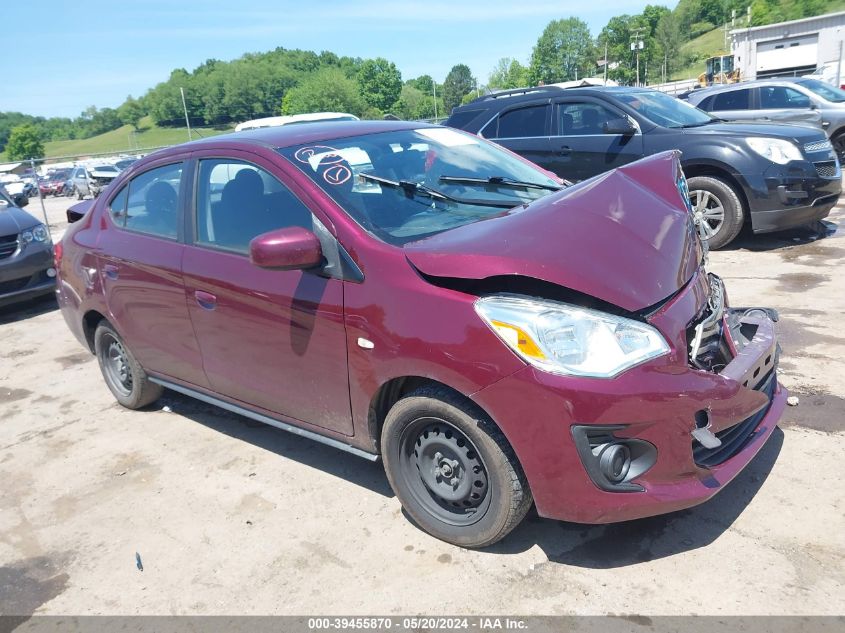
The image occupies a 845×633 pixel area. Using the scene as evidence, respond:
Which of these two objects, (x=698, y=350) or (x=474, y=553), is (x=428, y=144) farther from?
(x=474, y=553)

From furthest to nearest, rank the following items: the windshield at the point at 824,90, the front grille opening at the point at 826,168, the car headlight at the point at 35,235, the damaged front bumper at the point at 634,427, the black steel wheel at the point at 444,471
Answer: the windshield at the point at 824,90
the car headlight at the point at 35,235
the front grille opening at the point at 826,168
the black steel wheel at the point at 444,471
the damaged front bumper at the point at 634,427

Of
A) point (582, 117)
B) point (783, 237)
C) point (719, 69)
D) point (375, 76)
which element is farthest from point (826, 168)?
point (375, 76)

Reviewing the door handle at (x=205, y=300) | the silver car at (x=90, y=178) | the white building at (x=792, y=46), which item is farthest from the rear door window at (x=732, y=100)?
the white building at (x=792, y=46)

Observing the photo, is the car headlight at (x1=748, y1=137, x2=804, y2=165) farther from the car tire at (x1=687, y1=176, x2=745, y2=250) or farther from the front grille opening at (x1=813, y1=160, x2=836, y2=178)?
the car tire at (x1=687, y1=176, x2=745, y2=250)

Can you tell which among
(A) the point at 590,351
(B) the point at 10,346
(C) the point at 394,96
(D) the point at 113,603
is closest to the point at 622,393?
(A) the point at 590,351

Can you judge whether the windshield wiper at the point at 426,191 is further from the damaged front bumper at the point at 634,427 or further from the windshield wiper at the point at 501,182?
the damaged front bumper at the point at 634,427

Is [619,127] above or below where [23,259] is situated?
above

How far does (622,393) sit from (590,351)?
0.18 metres

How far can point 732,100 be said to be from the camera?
13.0 m

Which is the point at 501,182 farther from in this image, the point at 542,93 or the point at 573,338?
the point at 542,93

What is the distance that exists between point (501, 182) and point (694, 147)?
14.6ft

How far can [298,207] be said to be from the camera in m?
3.22

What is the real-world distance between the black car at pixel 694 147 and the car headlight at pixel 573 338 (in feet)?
15.3

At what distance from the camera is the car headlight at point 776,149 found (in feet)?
22.9
